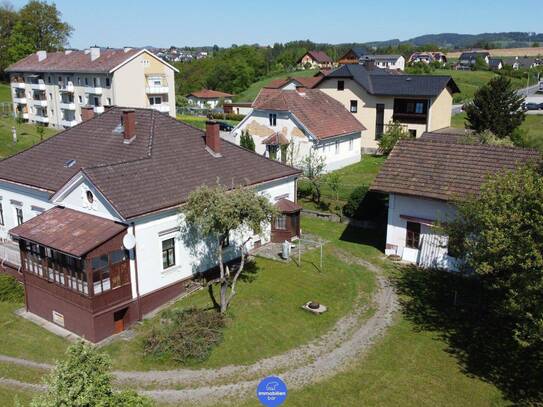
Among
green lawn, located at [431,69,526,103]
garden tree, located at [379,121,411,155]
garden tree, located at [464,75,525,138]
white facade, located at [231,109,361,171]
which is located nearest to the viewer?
white facade, located at [231,109,361,171]

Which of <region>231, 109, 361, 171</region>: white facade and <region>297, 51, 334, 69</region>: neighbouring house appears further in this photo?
<region>297, 51, 334, 69</region>: neighbouring house

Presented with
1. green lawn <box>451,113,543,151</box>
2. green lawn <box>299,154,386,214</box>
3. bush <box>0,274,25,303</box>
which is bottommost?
bush <box>0,274,25,303</box>

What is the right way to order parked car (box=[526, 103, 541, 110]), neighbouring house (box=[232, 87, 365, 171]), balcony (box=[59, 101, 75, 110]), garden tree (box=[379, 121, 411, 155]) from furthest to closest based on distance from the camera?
parked car (box=[526, 103, 541, 110]), balcony (box=[59, 101, 75, 110]), garden tree (box=[379, 121, 411, 155]), neighbouring house (box=[232, 87, 365, 171])

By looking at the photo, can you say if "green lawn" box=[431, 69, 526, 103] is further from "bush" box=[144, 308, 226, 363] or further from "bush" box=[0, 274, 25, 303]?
"bush" box=[0, 274, 25, 303]

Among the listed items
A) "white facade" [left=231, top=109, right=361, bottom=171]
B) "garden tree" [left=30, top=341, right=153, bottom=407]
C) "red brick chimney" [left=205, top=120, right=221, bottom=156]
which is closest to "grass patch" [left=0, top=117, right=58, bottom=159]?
"white facade" [left=231, top=109, right=361, bottom=171]

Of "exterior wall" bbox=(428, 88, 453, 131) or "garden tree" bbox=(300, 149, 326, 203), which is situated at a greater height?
"exterior wall" bbox=(428, 88, 453, 131)

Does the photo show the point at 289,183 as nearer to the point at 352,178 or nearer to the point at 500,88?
the point at 352,178

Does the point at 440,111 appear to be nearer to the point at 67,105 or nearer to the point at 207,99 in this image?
the point at 67,105
